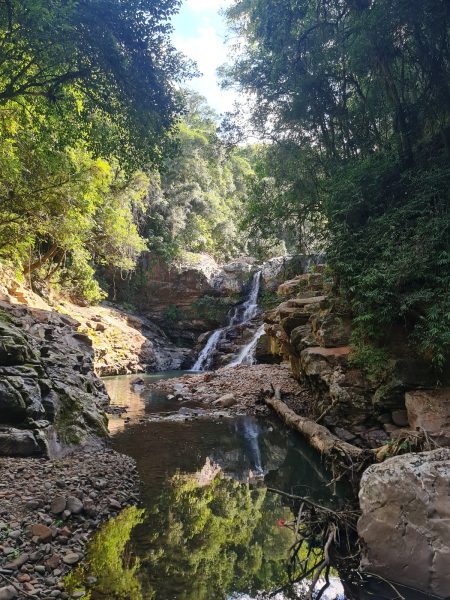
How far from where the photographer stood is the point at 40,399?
685 cm

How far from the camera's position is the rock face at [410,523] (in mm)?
3449

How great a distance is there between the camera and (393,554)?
3617 millimetres

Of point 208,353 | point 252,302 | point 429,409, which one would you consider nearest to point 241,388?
point 429,409

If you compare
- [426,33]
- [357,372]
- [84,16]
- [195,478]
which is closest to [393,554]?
[195,478]

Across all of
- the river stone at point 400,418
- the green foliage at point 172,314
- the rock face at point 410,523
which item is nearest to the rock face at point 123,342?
the green foliage at point 172,314

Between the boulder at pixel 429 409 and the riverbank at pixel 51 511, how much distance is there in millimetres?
4782

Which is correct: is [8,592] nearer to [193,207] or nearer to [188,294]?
[188,294]

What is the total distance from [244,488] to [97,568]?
2887mm

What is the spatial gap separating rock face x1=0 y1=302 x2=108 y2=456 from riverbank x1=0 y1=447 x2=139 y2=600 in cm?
42

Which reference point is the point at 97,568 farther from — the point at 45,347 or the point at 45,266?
the point at 45,266

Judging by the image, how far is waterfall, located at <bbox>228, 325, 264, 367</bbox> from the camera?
19422 millimetres

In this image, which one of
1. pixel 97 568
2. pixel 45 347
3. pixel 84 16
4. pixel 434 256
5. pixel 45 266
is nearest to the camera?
pixel 97 568

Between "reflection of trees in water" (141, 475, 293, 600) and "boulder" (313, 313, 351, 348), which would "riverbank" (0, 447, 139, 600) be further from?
"boulder" (313, 313, 351, 348)

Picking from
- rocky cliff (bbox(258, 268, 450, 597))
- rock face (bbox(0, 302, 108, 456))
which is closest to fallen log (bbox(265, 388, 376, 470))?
rocky cliff (bbox(258, 268, 450, 597))
